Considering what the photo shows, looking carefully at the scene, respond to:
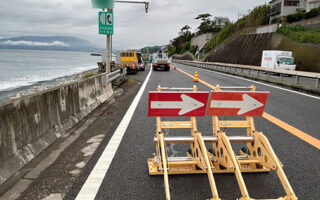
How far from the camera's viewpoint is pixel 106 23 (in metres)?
10.7

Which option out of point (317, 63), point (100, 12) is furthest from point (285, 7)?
point (100, 12)

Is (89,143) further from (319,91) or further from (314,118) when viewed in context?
(319,91)

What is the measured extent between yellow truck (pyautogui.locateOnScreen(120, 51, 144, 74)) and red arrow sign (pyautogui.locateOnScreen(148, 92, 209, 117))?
22.8 m

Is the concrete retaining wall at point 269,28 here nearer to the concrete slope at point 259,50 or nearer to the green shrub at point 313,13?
the concrete slope at point 259,50

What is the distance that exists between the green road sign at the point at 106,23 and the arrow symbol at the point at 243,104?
7.74 meters

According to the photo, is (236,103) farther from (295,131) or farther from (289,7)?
(289,7)

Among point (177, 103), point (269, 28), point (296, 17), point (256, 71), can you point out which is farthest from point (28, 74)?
point (177, 103)

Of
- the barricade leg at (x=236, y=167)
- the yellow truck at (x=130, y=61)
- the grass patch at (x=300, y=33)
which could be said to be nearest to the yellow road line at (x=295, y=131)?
the barricade leg at (x=236, y=167)

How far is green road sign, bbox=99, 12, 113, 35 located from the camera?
10655 millimetres

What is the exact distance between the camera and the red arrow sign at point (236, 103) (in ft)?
13.3

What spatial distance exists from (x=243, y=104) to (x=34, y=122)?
11.4 ft

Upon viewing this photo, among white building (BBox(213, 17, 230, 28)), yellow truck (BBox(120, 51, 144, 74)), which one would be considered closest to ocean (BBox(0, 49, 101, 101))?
yellow truck (BBox(120, 51, 144, 74))

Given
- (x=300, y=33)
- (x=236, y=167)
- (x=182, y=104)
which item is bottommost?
(x=236, y=167)

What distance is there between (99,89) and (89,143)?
4.81 meters
